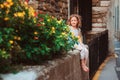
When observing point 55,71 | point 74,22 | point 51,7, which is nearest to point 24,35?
point 55,71

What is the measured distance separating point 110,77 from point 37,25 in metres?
6.90

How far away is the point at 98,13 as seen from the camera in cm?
2092

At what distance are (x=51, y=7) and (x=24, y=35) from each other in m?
7.85

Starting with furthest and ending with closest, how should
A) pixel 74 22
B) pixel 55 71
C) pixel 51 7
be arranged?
pixel 51 7
pixel 74 22
pixel 55 71

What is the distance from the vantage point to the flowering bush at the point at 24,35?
4.45 m

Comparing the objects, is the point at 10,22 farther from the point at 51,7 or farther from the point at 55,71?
the point at 51,7

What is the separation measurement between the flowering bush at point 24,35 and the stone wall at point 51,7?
195 inches

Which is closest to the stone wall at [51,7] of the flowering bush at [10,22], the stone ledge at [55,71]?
the stone ledge at [55,71]

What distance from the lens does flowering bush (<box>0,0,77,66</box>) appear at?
4453 mm

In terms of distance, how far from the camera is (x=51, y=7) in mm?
12742

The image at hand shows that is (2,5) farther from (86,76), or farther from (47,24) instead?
(86,76)

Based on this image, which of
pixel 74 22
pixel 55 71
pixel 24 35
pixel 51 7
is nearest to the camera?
pixel 24 35

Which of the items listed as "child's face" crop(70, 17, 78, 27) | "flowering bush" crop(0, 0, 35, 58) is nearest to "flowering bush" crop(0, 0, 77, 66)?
"flowering bush" crop(0, 0, 35, 58)

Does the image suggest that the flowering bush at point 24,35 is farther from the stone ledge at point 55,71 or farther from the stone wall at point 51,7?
the stone wall at point 51,7
